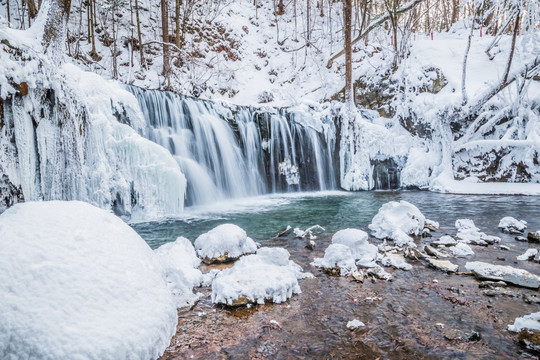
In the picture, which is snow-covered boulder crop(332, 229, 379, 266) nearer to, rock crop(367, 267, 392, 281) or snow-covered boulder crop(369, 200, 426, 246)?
rock crop(367, 267, 392, 281)

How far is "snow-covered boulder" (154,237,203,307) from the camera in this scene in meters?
2.49

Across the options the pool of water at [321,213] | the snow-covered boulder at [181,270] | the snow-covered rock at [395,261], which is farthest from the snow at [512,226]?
the snow-covered boulder at [181,270]

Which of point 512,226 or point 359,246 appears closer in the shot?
point 359,246

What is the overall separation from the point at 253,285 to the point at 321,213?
15.4ft

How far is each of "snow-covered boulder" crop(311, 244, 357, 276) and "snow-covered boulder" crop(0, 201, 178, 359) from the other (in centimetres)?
176

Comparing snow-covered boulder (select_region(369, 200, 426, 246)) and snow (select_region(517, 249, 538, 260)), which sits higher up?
snow-covered boulder (select_region(369, 200, 426, 246))

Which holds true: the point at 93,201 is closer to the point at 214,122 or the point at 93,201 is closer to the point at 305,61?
the point at 214,122

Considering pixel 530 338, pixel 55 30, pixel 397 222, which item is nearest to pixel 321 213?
pixel 397 222

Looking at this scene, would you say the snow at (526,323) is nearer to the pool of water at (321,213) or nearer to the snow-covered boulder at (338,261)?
the snow-covered boulder at (338,261)

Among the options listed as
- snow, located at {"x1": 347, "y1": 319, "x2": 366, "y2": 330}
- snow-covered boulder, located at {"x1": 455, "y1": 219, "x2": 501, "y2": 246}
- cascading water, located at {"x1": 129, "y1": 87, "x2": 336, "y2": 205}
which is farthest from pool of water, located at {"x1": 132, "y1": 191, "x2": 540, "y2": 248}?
snow, located at {"x1": 347, "y1": 319, "x2": 366, "y2": 330}

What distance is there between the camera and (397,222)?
14.2ft

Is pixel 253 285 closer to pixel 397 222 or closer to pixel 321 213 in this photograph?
pixel 397 222

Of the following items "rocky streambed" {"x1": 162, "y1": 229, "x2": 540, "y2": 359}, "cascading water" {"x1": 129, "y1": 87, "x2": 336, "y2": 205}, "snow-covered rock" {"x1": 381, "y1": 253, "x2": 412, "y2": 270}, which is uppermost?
"cascading water" {"x1": 129, "y1": 87, "x2": 336, "y2": 205}

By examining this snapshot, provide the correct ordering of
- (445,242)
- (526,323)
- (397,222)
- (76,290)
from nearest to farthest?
(76,290)
(526,323)
(445,242)
(397,222)
